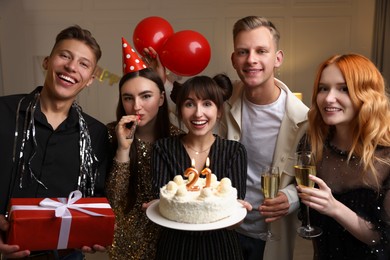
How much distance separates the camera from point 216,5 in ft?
17.0

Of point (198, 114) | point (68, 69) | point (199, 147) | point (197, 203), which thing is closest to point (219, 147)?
point (199, 147)

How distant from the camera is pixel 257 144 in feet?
7.75

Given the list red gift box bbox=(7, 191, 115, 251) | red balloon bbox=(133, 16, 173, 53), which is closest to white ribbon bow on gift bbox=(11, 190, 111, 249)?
red gift box bbox=(7, 191, 115, 251)

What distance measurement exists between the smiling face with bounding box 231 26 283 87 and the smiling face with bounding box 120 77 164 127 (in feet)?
1.59

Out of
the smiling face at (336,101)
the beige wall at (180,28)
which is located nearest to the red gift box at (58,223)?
the smiling face at (336,101)

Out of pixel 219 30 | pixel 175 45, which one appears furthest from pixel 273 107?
pixel 219 30

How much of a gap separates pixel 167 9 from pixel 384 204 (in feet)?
12.8

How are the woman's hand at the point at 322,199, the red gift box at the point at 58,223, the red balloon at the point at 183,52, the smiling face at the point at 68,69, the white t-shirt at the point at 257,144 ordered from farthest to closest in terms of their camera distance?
1. the red balloon at the point at 183,52
2. the white t-shirt at the point at 257,144
3. the smiling face at the point at 68,69
4. the woman's hand at the point at 322,199
5. the red gift box at the point at 58,223

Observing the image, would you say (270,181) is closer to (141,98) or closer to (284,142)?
(284,142)

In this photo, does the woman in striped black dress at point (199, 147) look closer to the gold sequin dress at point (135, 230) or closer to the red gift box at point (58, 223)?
the gold sequin dress at point (135, 230)

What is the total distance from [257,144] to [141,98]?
67 cm

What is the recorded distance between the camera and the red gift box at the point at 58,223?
1619 mm

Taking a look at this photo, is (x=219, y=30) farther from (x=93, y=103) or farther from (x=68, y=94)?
(x=68, y=94)

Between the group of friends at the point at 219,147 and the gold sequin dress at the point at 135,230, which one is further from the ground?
the group of friends at the point at 219,147
